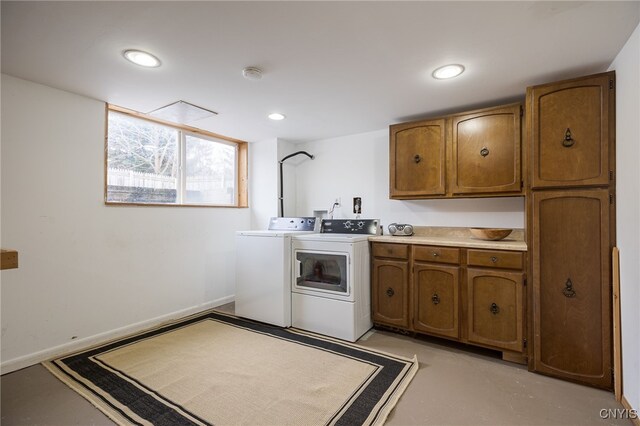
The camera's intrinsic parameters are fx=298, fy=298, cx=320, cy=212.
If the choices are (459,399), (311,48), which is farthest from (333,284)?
(311,48)

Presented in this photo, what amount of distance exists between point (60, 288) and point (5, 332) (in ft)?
1.28

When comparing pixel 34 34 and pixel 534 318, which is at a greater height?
pixel 34 34

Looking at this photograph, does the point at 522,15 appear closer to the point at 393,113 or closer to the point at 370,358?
→ the point at 393,113

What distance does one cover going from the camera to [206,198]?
364 cm

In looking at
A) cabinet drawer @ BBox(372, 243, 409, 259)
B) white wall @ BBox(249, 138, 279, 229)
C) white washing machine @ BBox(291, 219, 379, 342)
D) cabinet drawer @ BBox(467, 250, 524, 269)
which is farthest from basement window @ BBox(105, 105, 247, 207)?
cabinet drawer @ BBox(467, 250, 524, 269)

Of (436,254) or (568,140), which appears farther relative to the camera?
(436,254)

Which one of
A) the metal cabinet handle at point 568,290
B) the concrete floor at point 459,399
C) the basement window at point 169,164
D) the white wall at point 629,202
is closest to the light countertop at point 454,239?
the metal cabinet handle at point 568,290

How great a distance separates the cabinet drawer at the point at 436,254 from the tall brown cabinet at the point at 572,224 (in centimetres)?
53

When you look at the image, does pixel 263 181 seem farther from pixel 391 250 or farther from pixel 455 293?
pixel 455 293

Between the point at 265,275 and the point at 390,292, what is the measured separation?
1.24m

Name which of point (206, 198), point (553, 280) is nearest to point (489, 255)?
point (553, 280)

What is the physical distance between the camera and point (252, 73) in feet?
6.63

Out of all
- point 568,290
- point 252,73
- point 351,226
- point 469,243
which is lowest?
point 568,290

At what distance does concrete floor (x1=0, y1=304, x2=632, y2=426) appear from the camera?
5.29 feet
